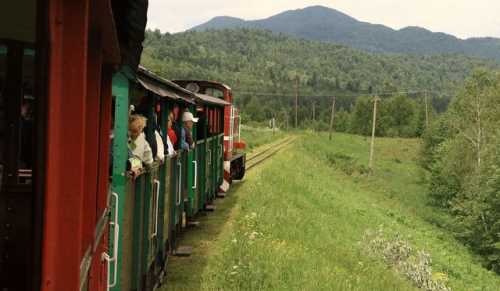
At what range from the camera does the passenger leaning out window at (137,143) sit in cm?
561

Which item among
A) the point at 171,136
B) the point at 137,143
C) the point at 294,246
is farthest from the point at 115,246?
the point at 294,246

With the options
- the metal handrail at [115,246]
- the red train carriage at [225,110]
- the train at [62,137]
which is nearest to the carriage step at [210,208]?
the red train carriage at [225,110]

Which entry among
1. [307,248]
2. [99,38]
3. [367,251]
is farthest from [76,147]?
[367,251]

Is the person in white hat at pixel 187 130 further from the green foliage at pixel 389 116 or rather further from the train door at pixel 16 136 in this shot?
the green foliage at pixel 389 116

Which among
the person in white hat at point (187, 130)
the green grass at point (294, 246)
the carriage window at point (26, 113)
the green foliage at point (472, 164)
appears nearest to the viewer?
the carriage window at point (26, 113)

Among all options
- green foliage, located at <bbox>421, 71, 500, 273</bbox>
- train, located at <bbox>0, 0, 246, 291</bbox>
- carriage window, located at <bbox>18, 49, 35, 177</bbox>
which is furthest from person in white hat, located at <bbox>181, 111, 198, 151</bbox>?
green foliage, located at <bbox>421, 71, 500, 273</bbox>

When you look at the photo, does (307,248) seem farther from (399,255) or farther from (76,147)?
(76,147)

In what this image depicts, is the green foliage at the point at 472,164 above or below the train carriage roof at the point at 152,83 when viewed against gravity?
below

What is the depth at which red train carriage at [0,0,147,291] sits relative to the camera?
1.84m

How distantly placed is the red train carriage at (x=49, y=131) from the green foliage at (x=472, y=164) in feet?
85.4

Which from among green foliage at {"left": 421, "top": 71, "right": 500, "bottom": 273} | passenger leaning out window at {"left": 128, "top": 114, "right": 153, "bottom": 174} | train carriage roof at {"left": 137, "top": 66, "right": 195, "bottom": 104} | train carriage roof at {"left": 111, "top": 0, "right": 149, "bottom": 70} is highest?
train carriage roof at {"left": 111, "top": 0, "right": 149, "bottom": 70}

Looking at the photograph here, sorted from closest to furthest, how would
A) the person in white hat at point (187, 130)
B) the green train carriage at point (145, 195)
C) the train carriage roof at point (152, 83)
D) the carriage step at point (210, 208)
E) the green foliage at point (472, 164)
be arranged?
1. the green train carriage at point (145, 195)
2. the train carriage roof at point (152, 83)
3. the person in white hat at point (187, 130)
4. the carriage step at point (210, 208)
5. the green foliage at point (472, 164)

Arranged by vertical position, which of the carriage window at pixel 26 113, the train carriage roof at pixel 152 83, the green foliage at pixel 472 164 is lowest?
Answer: the green foliage at pixel 472 164

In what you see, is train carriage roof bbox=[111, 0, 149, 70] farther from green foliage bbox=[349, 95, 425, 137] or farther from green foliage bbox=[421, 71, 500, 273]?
green foliage bbox=[349, 95, 425, 137]
